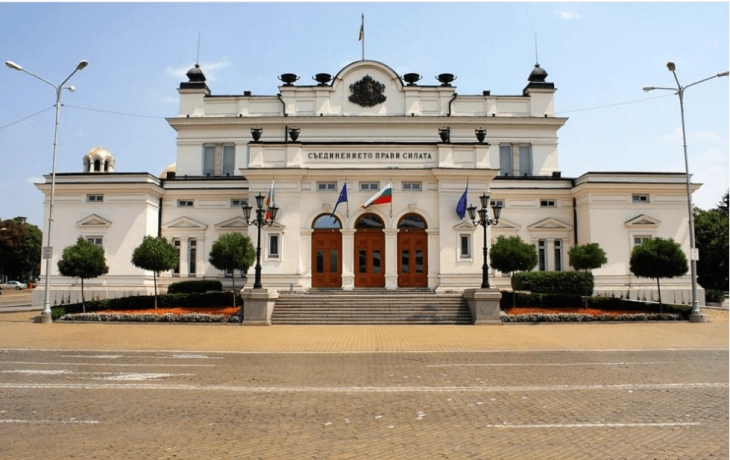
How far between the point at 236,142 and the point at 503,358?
32708 mm

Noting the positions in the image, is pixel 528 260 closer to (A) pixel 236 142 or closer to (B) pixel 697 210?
(A) pixel 236 142

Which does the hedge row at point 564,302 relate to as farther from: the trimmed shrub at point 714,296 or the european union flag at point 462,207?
the trimmed shrub at point 714,296

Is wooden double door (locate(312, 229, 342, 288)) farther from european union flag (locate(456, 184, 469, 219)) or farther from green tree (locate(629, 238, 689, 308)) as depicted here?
green tree (locate(629, 238, 689, 308))

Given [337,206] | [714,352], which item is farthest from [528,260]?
[714,352]

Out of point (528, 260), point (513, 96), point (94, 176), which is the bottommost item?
point (528, 260)

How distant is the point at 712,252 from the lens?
50.3 meters

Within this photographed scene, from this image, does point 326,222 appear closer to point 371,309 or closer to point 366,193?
point 366,193

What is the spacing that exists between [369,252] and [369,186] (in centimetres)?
374

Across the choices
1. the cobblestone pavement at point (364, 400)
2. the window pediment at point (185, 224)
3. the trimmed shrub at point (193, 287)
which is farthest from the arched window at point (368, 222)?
the cobblestone pavement at point (364, 400)

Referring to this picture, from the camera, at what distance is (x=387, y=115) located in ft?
143

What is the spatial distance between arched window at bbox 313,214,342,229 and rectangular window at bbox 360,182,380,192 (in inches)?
90.6

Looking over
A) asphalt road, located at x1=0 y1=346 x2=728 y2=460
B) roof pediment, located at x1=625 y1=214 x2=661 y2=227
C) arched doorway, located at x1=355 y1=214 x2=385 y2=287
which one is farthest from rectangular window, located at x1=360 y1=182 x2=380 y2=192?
asphalt road, located at x1=0 y1=346 x2=728 y2=460

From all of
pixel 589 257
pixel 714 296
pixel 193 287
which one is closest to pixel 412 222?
pixel 589 257

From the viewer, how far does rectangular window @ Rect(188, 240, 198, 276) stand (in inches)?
1495
